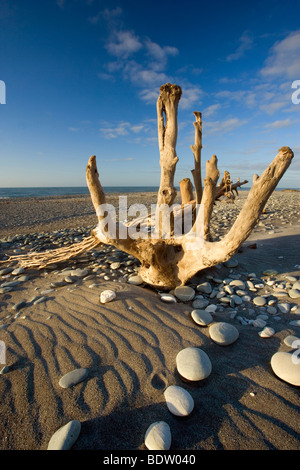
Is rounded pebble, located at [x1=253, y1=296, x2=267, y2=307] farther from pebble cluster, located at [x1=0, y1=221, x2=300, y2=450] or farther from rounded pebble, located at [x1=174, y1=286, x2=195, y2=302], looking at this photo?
rounded pebble, located at [x1=174, y1=286, x2=195, y2=302]

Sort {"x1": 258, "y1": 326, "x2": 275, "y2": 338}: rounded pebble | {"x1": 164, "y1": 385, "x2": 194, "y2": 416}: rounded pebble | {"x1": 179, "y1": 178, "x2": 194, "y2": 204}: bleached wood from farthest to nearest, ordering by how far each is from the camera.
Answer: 1. {"x1": 179, "y1": 178, "x2": 194, "y2": 204}: bleached wood
2. {"x1": 258, "y1": 326, "x2": 275, "y2": 338}: rounded pebble
3. {"x1": 164, "y1": 385, "x2": 194, "y2": 416}: rounded pebble

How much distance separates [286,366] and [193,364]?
31.1 inches

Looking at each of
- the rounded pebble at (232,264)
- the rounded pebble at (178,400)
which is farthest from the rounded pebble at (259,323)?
the rounded pebble at (232,264)

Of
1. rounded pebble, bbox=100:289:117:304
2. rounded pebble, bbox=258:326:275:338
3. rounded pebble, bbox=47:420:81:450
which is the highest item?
rounded pebble, bbox=100:289:117:304

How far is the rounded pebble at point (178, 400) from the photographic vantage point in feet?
4.98

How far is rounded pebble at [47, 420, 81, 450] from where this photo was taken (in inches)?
51.8

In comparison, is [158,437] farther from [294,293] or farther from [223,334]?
[294,293]

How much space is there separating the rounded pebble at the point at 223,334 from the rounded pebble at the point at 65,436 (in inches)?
56.0

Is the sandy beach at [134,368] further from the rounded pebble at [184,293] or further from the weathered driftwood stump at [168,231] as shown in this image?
the weathered driftwood stump at [168,231]

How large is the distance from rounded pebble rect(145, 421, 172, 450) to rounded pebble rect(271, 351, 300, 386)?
106 cm

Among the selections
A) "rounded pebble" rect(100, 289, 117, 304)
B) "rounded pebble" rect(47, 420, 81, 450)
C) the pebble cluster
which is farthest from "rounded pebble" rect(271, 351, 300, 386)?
"rounded pebble" rect(100, 289, 117, 304)

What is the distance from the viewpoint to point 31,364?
193 cm

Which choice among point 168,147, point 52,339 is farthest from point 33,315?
point 168,147
